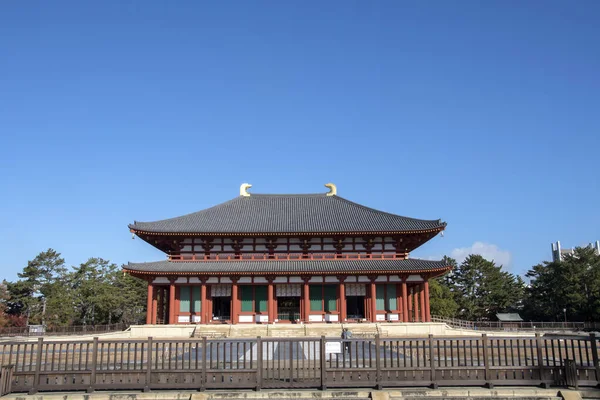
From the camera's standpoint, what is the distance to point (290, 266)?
3894cm

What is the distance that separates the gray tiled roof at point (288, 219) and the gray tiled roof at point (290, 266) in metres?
2.59

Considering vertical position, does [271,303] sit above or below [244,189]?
below

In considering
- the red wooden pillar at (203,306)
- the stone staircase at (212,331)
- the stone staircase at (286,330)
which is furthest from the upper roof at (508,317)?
the red wooden pillar at (203,306)

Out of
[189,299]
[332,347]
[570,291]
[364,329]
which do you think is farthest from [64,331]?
[570,291]

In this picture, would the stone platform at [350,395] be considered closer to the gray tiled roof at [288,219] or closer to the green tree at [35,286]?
the gray tiled roof at [288,219]

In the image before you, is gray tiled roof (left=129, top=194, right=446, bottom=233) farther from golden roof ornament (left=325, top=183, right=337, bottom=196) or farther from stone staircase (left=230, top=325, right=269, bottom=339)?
stone staircase (left=230, top=325, right=269, bottom=339)

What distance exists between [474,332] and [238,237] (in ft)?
65.0

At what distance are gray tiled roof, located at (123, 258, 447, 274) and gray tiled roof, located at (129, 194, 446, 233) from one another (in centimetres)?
259

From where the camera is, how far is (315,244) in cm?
4150

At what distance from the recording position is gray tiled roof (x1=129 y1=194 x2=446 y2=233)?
40.3 metres

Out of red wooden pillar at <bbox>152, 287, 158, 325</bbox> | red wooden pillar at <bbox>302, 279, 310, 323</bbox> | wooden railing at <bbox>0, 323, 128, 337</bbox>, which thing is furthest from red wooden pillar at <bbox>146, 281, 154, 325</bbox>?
red wooden pillar at <bbox>302, 279, 310, 323</bbox>

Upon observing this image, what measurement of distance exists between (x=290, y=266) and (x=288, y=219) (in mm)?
5725

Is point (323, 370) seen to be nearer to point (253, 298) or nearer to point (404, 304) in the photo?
point (253, 298)

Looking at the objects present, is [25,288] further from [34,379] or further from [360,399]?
[360,399]
